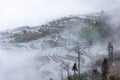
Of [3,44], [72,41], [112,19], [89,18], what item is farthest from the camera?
[89,18]

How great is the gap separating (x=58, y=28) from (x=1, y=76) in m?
36.4

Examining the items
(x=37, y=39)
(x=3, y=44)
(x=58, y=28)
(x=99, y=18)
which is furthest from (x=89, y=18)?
(x=3, y=44)

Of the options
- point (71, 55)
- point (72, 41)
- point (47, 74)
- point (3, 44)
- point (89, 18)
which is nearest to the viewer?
point (47, 74)

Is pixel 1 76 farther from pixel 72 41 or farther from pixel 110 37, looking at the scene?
pixel 110 37

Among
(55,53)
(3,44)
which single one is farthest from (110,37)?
(3,44)

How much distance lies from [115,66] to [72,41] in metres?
28.3

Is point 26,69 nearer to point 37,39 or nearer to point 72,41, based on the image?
point 72,41

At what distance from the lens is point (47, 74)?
55344 mm

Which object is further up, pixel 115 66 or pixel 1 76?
pixel 115 66

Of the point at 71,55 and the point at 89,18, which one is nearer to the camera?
the point at 71,55

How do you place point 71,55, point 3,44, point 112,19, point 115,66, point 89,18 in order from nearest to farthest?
1. point 115,66
2. point 71,55
3. point 3,44
4. point 112,19
5. point 89,18

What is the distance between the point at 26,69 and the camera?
A: 59.2 m

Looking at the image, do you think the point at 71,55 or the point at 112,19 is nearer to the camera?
the point at 71,55

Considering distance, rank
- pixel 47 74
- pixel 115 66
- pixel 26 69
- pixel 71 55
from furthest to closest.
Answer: pixel 71 55
pixel 26 69
pixel 47 74
pixel 115 66
